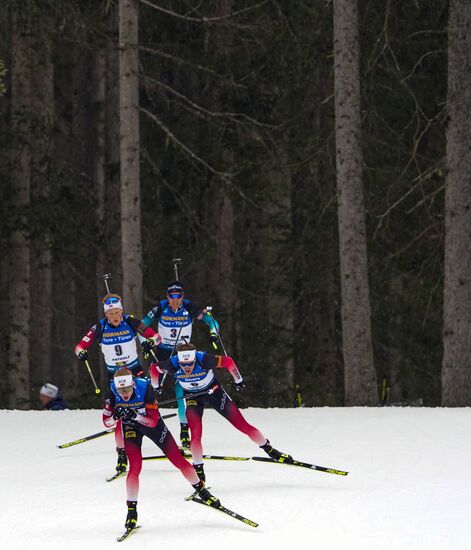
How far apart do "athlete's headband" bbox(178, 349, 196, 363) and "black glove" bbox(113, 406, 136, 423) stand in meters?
1.32

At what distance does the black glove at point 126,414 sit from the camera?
11297 millimetres

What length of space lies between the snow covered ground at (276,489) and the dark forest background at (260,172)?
4.56m

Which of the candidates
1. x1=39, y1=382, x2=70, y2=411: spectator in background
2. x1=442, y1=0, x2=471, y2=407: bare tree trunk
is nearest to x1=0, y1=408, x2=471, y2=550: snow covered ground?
x1=442, y1=0, x2=471, y2=407: bare tree trunk

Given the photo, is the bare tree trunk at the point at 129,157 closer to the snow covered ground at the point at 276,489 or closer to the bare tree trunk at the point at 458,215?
the snow covered ground at the point at 276,489

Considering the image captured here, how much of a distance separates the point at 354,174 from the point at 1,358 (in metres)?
13.4

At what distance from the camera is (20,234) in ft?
74.9

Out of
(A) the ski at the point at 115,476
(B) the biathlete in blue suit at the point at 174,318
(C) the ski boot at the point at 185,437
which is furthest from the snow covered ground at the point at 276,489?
(B) the biathlete in blue suit at the point at 174,318

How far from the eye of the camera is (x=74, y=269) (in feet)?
98.9

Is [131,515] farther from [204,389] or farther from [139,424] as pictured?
[204,389]

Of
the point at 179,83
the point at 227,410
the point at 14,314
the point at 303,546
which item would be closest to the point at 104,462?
the point at 227,410

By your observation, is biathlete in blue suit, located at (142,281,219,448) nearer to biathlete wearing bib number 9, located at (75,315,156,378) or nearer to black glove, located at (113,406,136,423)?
biathlete wearing bib number 9, located at (75,315,156,378)

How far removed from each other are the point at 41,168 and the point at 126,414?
1395cm

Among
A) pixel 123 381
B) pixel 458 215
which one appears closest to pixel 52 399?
pixel 458 215

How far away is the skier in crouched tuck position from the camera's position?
11242mm
